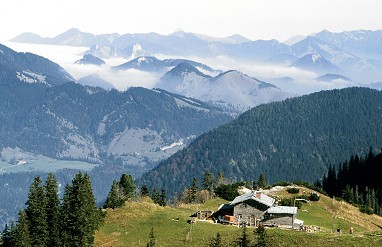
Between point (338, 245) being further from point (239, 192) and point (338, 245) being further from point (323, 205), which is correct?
point (239, 192)

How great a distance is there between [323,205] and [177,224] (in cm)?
4904

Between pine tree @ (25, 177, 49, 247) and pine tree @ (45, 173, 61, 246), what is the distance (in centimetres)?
86

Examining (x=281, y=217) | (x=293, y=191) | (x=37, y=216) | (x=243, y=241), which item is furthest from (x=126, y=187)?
(x=243, y=241)

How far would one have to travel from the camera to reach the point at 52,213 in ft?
322

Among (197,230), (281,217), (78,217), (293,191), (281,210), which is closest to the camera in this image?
(78,217)

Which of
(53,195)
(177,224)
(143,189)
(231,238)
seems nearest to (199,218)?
(177,224)

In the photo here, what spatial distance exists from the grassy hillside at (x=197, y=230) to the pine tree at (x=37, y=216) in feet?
30.4

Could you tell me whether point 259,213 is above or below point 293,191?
below

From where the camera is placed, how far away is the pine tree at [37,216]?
93438 mm

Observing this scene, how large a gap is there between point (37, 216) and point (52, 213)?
284 centimetres

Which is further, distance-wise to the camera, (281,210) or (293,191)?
(293,191)

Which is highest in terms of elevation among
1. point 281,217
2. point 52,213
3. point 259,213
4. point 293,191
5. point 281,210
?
point 293,191

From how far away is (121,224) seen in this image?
4151 inches

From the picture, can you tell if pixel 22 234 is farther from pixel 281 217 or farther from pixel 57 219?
pixel 281 217
